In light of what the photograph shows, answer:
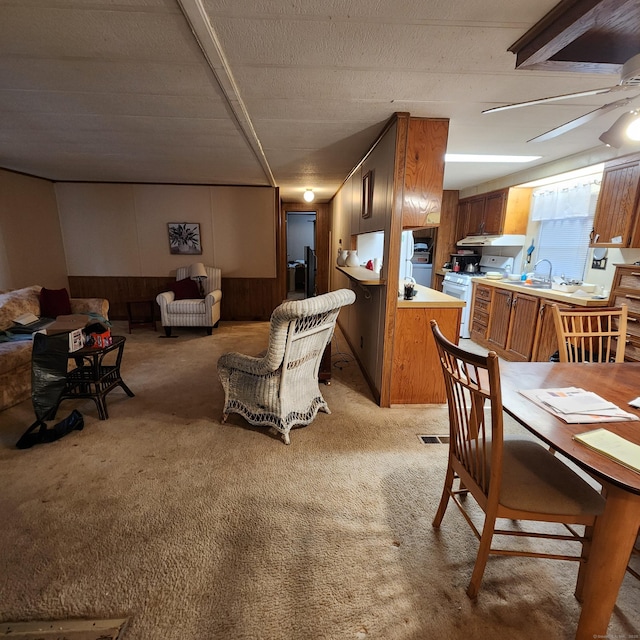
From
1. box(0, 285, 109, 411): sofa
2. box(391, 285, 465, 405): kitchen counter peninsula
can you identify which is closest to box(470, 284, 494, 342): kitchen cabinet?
box(391, 285, 465, 405): kitchen counter peninsula

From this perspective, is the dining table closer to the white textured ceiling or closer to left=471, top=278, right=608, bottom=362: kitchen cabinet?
the white textured ceiling

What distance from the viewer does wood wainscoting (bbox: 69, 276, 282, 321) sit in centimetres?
563

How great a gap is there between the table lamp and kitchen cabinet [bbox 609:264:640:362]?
5.03 metres

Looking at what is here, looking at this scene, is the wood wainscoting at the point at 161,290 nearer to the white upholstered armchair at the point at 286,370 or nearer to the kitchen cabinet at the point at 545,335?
the white upholstered armchair at the point at 286,370

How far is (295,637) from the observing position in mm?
1170

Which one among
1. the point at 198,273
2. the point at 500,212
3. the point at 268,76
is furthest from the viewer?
the point at 198,273

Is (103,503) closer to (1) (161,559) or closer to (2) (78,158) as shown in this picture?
(1) (161,559)

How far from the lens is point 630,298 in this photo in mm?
2748

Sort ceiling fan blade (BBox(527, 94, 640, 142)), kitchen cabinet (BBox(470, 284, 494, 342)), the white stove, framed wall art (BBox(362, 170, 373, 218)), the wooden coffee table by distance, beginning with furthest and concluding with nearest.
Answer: the white stove < kitchen cabinet (BBox(470, 284, 494, 342)) < framed wall art (BBox(362, 170, 373, 218)) < the wooden coffee table < ceiling fan blade (BBox(527, 94, 640, 142))

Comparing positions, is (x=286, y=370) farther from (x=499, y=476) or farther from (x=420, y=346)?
(x=499, y=476)

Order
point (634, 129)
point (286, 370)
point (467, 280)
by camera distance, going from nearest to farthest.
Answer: point (634, 129) → point (286, 370) → point (467, 280)

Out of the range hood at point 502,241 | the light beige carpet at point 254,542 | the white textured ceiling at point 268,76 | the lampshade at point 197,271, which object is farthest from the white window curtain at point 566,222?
the lampshade at point 197,271

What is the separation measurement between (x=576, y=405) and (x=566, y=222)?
3.50m

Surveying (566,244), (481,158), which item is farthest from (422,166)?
(566,244)
